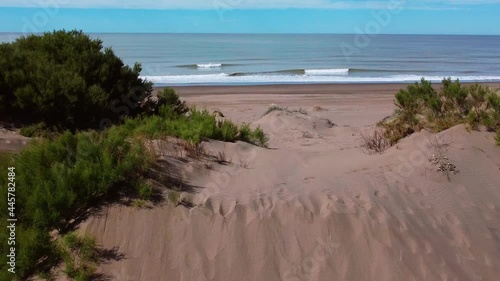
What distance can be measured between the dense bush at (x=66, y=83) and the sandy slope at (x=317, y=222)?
8.41 feet

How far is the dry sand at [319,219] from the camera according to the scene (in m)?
5.57

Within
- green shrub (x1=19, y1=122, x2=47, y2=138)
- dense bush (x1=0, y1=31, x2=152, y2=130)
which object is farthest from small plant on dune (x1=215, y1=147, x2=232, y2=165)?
green shrub (x1=19, y1=122, x2=47, y2=138)

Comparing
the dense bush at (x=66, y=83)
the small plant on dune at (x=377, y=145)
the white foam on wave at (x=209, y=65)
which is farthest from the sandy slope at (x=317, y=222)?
the white foam on wave at (x=209, y=65)

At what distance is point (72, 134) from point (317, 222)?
3.83 metres

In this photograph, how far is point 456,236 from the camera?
20.7ft

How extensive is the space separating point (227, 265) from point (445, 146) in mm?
3926

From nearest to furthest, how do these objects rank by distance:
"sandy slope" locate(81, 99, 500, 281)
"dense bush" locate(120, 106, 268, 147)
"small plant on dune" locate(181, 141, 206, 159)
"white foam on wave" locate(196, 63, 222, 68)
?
"sandy slope" locate(81, 99, 500, 281)
"small plant on dune" locate(181, 141, 206, 159)
"dense bush" locate(120, 106, 268, 147)
"white foam on wave" locate(196, 63, 222, 68)

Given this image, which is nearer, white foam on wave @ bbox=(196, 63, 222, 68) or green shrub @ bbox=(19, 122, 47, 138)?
green shrub @ bbox=(19, 122, 47, 138)

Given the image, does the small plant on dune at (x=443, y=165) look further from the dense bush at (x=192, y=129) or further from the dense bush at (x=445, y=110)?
the dense bush at (x=192, y=129)

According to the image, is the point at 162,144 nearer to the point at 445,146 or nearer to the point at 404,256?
the point at 404,256

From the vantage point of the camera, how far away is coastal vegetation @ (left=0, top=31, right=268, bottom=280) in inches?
211

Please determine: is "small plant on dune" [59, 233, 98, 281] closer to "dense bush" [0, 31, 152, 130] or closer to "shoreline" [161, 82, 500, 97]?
"dense bush" [0, 31, 152, 130]

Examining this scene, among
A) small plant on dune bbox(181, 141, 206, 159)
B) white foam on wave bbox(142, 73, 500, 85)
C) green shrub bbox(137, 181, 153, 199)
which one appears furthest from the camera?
Result: white foam on wave bbox(142, 73, 500, 85)

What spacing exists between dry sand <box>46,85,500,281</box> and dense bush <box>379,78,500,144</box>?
32 centimetres
